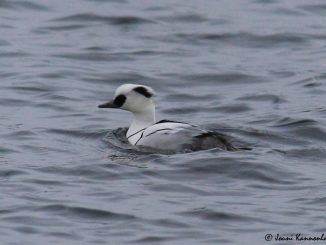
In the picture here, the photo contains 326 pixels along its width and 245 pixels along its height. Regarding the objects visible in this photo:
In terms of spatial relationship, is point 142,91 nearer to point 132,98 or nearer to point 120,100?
point 132,98

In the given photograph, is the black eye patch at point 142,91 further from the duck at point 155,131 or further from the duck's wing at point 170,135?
the duck's wing at point 170,135

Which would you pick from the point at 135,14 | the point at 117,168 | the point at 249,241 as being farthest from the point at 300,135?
the point at 135,14

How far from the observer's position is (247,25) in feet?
71.0

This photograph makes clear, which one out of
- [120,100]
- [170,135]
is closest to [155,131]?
[170,135]

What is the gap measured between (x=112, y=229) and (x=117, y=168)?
7.36 feet

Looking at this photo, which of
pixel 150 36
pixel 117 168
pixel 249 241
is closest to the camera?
pixel 249 241

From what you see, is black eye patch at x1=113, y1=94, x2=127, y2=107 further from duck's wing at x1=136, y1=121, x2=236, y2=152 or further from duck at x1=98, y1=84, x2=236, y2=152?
duck's wing at x1=136, y1=121, x2=236, y2=152

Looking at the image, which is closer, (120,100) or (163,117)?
(120,100)

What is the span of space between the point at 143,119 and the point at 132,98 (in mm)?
297

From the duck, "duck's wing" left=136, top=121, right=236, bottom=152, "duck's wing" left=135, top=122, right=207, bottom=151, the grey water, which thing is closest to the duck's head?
the duck

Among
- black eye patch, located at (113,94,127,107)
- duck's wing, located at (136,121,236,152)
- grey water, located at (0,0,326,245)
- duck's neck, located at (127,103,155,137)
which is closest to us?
grey water, located at (0,0,326,245)

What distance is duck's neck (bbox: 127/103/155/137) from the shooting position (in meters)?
14.8

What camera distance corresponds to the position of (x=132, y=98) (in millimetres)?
14672

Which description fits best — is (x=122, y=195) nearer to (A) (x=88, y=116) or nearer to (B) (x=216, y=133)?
(B) (x=216, y=133)
